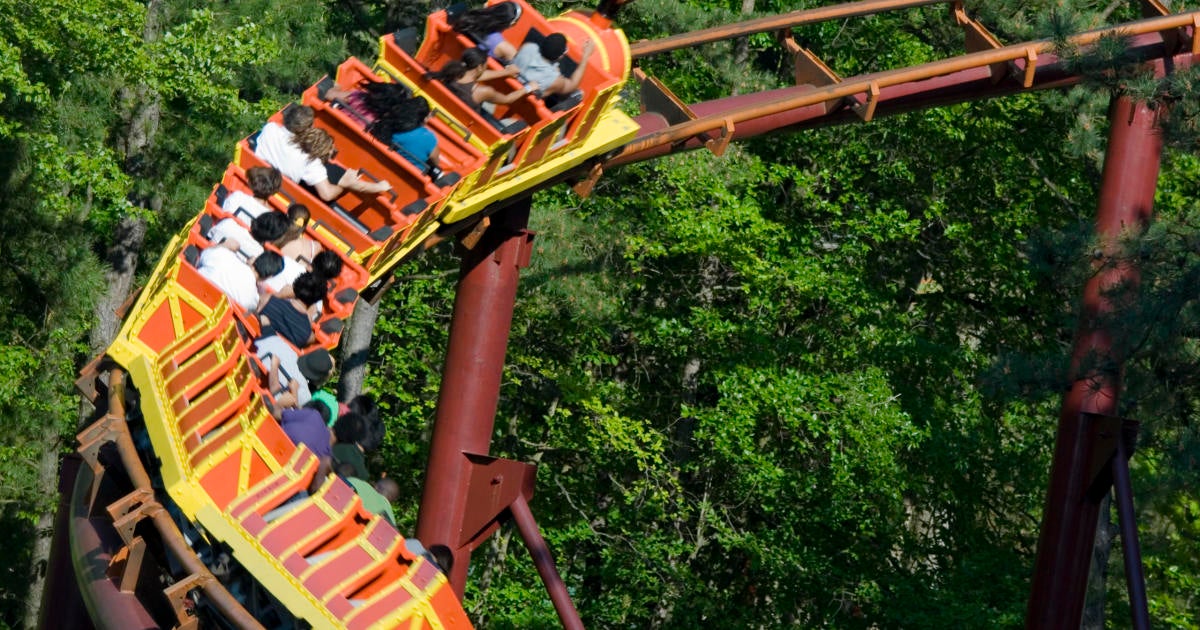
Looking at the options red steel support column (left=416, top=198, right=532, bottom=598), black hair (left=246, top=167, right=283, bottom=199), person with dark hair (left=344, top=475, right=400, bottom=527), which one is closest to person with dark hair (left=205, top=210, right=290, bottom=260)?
black hair (left=246, top=167, right=283, bottom=199)

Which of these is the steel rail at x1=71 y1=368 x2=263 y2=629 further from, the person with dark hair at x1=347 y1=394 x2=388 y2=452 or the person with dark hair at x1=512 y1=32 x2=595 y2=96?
the person with dark hair at x1=512 y1=32 x2=595 y2=96

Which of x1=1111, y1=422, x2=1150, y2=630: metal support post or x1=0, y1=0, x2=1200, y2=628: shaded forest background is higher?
x1=0, y1=0, x2=1200, y2=628: shaded forest background

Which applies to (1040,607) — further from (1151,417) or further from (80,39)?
(80,39)

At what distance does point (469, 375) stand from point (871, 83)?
8.98 ft

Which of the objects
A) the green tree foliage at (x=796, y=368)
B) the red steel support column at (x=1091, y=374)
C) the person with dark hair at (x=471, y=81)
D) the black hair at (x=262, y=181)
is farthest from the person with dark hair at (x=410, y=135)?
the green tree foliage at (x=796, y=368)

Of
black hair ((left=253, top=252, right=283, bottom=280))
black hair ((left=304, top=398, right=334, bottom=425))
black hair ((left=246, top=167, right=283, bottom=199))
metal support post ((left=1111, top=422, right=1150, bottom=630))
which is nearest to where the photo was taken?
black hair ((left=304, top=398, right=334, bottom=425))

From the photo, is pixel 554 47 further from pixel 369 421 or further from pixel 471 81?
pixel 369 421

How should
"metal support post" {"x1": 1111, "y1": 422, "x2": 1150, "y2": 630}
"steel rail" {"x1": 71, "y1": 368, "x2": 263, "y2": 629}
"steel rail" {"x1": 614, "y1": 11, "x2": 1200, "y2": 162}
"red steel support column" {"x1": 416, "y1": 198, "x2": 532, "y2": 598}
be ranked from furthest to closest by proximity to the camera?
1. "steel rail" {"x1": 614, "y1": 11, "x2": 1200, "y2": 162}
2. "red steel support column" {"x1": 416, "y1": 198, "x2": 532, "y2": 598}
3. "metal support post" {"x1": 1111, "y1": 422, "x2": 1150, "y2": 630}
4. "steel rail" {"x1": 71, "y1": 368, "x2": 263, "y2": 629}

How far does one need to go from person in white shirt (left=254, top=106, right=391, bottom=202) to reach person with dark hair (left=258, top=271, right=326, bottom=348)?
2.33 feet

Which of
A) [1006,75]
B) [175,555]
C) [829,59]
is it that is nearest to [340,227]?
[175,555]

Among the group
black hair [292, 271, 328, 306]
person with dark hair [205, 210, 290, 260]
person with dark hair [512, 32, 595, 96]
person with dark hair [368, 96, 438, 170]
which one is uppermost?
person with dark hair [512, 32, 595, 96]

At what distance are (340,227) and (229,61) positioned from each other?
26.6ft

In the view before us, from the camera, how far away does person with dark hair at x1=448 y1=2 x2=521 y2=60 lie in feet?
31.7

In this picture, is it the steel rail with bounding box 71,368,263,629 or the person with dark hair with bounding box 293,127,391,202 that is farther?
the person with dark hair with bounding box 293,127,391,202
